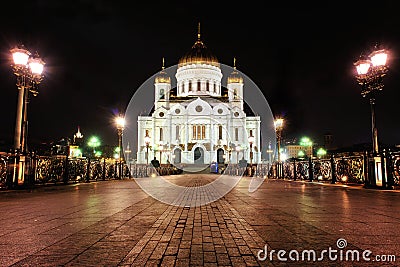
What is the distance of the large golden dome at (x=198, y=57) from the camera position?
81125mm

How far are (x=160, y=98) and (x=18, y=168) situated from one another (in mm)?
72355

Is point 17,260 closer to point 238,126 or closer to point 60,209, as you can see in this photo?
point 60,209

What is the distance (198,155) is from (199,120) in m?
8.35

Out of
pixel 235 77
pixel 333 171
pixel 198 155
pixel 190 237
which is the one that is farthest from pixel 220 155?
pixel 190 237

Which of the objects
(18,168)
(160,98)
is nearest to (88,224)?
(18,168)

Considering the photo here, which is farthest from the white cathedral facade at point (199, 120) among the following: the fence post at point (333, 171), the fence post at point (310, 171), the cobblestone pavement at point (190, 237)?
the cobblestone pavement at point (190, 237)

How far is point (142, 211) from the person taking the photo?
20.3 ft

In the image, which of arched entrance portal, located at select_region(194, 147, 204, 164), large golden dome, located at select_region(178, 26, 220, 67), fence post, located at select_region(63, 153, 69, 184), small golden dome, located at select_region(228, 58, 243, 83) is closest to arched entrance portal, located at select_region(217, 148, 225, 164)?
arched entrance portal, located at select_region(194, 147, 204, 164)

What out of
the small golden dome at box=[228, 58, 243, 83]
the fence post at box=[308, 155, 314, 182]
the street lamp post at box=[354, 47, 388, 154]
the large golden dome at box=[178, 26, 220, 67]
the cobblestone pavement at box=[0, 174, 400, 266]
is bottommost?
the cobblestone pavement at box=[0, 174, 400, 266]

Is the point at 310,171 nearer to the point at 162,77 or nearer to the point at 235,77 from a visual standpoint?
the point at 235,77

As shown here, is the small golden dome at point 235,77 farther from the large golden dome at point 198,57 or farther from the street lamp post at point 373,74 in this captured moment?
the street lamp post at point 373,74

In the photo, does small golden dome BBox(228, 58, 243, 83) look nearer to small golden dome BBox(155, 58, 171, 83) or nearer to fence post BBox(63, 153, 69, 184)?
small golden dome BBox(155, 58, 171, 83)

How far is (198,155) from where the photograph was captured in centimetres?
7412

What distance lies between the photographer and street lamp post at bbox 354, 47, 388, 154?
13.3 metres
